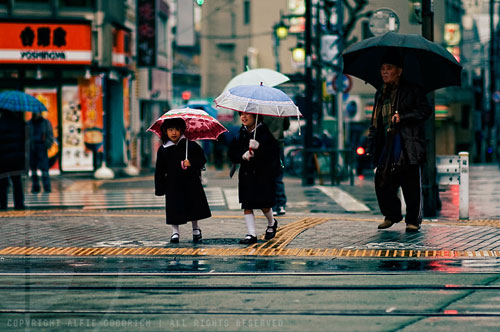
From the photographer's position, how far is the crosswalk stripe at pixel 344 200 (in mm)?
15552

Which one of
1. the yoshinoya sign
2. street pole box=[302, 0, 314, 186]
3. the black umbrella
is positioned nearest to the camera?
the black umbrella

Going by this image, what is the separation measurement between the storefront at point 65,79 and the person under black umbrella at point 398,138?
2009cm

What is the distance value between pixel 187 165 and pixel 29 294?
3155 mm

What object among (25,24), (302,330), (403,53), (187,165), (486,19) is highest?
(486,19)

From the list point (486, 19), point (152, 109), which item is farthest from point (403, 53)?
point (486, 19)

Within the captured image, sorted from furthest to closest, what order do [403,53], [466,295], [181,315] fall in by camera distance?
[403,53] → [466,295] → [181,315]

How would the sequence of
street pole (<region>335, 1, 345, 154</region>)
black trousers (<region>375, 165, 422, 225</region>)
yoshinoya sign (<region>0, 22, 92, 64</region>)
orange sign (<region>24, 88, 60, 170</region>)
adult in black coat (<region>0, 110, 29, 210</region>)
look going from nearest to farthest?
1. black trousers (<region>375, 165, 422, 225</region>)
2. adult in black coat (<region>0, 110, 29, 210</region>)
3. street pole (<region>335, 1, 345, 154</region>)
4. yoshinoya sign (<region>0, 22, 92, 64</region>)
5. orange sign (<region>24, 88, 60, 170</region>)

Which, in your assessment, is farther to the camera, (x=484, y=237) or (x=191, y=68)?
A: (x=191, y=68)

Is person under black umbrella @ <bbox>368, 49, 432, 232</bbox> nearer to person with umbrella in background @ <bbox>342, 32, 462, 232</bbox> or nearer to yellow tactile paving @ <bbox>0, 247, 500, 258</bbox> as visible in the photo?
person with umbrella in background @ <bbox>342, 32, 462, 232</bbox>

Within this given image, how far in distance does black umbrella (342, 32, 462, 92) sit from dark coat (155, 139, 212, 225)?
8.05 feet

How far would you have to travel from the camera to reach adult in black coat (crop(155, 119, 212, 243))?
978 centimetres

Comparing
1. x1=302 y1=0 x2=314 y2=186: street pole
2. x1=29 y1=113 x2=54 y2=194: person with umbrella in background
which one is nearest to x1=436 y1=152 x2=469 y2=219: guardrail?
x1=302 y1=0 x2=314 y2=186: street pole

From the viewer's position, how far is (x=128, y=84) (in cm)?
3400

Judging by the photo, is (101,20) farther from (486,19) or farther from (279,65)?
(486,19)
